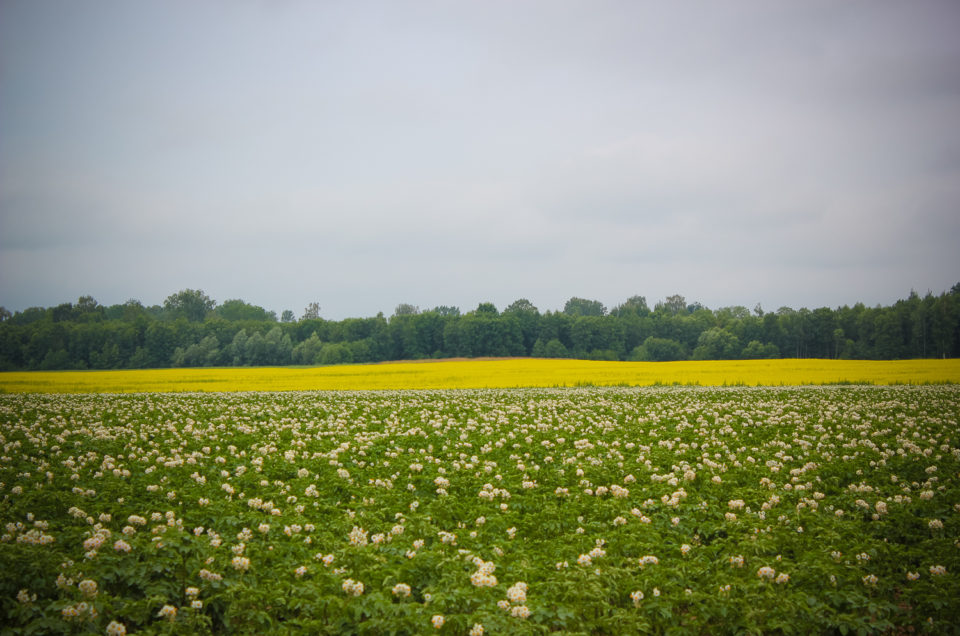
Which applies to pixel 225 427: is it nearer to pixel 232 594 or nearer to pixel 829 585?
pixel 232 594

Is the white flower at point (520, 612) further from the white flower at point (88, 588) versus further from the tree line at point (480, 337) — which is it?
the tree line at point (480, 337)

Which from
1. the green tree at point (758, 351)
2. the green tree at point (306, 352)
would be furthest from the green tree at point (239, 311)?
the green tree at point (758, 351)

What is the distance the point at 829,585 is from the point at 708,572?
129cm

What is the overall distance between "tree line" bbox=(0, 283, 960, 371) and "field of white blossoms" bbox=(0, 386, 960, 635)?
282 ft

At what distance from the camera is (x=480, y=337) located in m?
108

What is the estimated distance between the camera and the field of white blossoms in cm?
514

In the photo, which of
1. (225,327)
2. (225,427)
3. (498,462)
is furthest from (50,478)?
(225,327)

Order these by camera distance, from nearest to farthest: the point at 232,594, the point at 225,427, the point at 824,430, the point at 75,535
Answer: the point at 232,594 → the point at 75,535 → the point at 824,430 → the point at 225,427

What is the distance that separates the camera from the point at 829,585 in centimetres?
581

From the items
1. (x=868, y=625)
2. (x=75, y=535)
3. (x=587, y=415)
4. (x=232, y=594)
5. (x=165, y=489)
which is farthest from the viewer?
(x=587, y=415)

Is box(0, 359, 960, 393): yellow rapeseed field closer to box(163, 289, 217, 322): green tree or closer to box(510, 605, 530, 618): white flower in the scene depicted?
box(510, 605, 530, 618): white flower

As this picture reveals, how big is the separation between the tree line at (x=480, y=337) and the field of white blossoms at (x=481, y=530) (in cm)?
8591

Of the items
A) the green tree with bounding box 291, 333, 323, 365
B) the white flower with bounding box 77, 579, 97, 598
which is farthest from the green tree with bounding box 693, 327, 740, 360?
the white flower with bounding box 77, 579, 97, 598

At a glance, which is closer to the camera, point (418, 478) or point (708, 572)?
point (708, 572)
